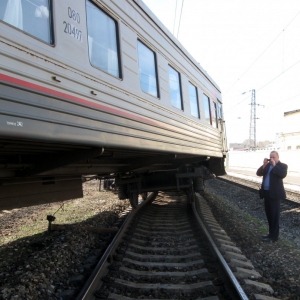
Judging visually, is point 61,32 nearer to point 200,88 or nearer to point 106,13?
point 106,13

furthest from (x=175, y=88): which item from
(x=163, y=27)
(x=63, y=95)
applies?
(x=63, y=95)

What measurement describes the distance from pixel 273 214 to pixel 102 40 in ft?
13.4

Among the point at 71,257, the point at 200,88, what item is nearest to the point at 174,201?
the point at 200,88

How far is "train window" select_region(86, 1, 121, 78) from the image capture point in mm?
3299

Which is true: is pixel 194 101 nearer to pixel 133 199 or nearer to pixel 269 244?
pixel 133 199

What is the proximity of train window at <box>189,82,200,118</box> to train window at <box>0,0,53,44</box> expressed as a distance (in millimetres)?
3976

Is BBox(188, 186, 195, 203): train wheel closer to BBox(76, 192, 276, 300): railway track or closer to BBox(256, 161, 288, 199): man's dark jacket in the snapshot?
BBox(76, 192, 276, 300): railway track

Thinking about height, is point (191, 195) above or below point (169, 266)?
above

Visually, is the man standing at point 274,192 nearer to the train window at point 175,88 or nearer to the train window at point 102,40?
the train window at point 175,88

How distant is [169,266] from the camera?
13.5 ft

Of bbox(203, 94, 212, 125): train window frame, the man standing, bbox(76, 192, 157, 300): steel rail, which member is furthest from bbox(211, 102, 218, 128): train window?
bbox(76, 192, 157, 300): steel rail

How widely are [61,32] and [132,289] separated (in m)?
2.63

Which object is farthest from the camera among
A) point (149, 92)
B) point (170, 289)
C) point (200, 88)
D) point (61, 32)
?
point (200, 88)

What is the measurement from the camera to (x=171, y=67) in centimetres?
541
